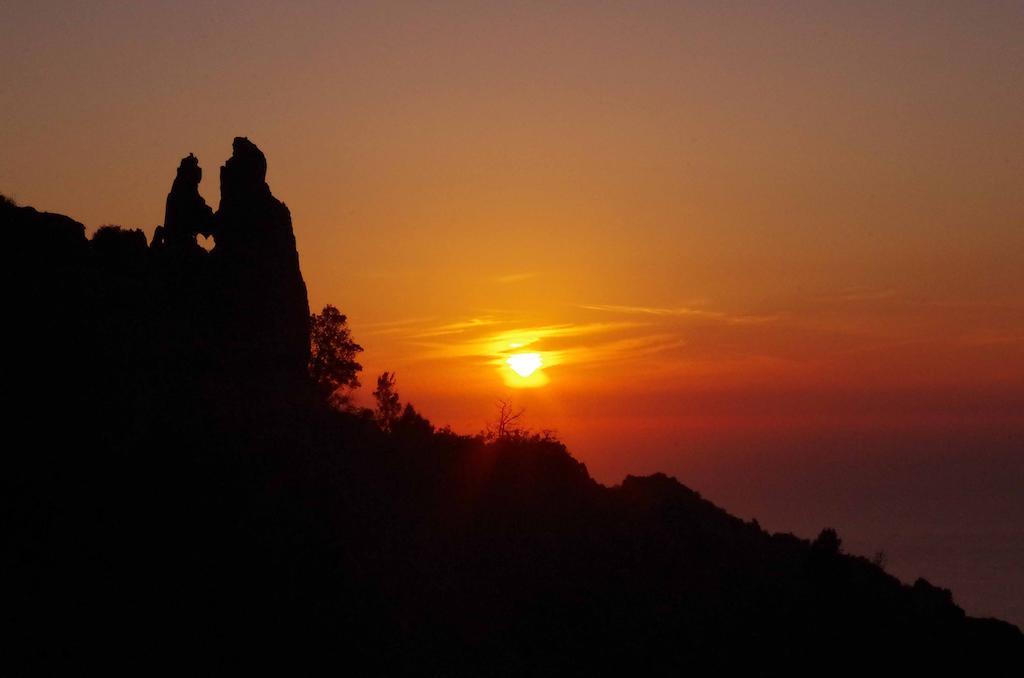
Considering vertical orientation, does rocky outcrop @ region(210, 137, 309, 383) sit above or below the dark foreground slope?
above

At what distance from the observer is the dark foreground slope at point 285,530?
57.3m

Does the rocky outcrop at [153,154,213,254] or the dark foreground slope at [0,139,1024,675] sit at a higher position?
the rocky outcrop at [153,154,213,254]

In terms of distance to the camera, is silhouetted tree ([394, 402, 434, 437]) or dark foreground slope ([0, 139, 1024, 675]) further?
silhouetted tree ([394, 402, 434, 437])

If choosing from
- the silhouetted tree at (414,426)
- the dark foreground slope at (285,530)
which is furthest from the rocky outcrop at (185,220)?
the silhouetted tree at (414,426)

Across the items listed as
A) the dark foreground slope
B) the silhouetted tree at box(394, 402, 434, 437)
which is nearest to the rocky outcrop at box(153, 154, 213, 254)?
the dark foreground slope

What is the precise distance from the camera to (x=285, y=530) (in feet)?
205

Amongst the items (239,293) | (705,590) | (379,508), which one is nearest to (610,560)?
(705,590)

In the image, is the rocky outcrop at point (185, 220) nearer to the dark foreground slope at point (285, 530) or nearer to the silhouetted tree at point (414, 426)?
the dark foreground slope at point (285, 530)

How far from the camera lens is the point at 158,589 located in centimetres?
5694

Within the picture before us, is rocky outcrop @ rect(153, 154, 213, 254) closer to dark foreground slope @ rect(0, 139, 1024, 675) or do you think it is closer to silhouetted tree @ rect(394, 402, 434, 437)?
dark foreground slope @ rect(0, 139, 1024, 675)

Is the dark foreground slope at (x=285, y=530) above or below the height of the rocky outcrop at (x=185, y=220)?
below

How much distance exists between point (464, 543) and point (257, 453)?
47.8 ft

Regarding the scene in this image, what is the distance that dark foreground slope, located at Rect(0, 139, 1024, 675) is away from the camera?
2256 inches

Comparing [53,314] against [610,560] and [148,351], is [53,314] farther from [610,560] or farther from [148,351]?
[610,560]
